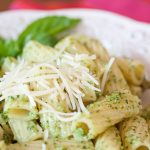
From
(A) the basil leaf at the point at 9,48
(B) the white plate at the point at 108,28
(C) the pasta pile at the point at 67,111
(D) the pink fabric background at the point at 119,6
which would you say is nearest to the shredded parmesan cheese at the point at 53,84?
(C) the pasta pile at the point at 67,111

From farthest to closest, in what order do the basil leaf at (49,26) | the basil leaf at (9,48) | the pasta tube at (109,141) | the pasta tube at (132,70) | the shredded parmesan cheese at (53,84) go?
the basil leaf at (49,26), the basil leaf at (9,48), the pasta tube at (132,70), the shredded parmesan cheese at (53,84), the pasta tube at (109,141)

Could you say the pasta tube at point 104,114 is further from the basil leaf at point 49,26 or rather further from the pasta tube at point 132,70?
the basil leaf at point 49,26

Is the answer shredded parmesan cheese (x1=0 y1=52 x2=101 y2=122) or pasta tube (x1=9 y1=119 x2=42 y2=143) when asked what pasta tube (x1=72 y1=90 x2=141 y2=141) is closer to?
shredded parmesan cheese (x1=0 y1=52 x2=101 y2=122)

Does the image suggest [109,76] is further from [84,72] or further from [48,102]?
[48,102]

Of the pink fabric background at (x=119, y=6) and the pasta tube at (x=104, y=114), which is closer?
the pasta tube at (x=104, y=114)

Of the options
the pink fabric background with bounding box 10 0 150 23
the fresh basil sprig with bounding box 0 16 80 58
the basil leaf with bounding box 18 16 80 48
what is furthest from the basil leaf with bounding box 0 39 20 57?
the pink fabric background with bounding box 10 0 150 23
